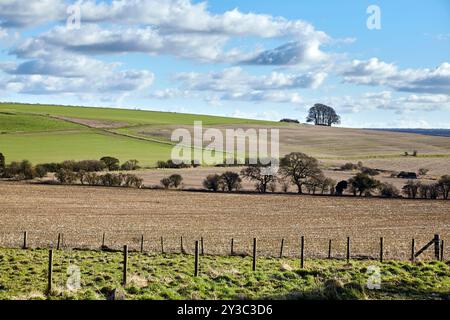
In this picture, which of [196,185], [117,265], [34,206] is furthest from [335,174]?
[117,265]

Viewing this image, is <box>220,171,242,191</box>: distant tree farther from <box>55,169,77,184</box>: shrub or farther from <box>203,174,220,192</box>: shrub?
<box>55,169,77,184</box>: shrub

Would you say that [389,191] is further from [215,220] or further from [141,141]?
[141,141]

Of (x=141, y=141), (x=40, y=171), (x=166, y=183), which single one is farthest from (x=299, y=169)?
(x=141, y=141)

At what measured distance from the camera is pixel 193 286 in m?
15.1

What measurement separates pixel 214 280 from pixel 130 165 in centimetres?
6345

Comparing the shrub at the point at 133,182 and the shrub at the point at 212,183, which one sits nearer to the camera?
the shrub at the point at 212,183

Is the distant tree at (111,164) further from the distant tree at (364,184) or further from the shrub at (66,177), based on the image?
the distant tree at (364,184)

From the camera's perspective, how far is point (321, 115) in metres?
166

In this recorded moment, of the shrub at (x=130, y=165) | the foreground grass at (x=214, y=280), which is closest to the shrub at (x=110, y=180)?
the shrub at (x=130, y=165)

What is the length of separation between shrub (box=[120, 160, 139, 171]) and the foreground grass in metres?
55.2

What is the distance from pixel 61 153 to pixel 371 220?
6196cm

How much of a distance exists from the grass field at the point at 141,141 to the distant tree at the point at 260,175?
22.9 metres

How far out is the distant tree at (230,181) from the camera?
207 ft
